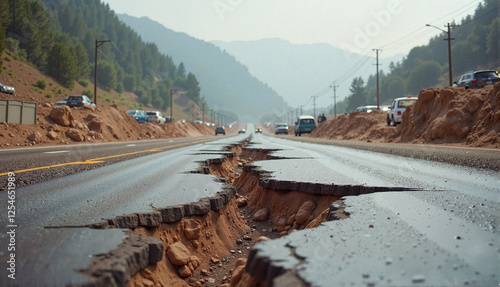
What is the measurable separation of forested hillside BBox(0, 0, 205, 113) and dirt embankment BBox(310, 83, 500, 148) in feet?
78.4

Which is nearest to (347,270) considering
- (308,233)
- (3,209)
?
(308,233)

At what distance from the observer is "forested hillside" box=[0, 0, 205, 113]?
78062 millimetres

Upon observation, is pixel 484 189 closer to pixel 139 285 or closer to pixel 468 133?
pixel 139 285

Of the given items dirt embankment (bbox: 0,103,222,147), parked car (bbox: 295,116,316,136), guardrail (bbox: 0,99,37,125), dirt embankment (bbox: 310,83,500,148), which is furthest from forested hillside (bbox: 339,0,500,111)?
guardrail (bbox: 0,99,37,125)

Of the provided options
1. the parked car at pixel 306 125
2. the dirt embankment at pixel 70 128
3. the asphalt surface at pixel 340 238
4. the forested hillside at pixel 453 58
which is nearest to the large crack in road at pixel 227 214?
the asphalt surface at pixel 340 238

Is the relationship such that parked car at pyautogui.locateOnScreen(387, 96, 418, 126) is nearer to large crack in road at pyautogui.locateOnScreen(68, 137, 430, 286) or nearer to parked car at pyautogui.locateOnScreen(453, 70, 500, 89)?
parked car at pyautogui.locateOnScreen(453, 70, 500, 89)

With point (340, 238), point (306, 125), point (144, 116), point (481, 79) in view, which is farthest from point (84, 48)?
point (340, 238)

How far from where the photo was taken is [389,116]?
29.9 metres

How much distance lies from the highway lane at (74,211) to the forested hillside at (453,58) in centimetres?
9469

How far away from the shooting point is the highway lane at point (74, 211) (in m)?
2.08

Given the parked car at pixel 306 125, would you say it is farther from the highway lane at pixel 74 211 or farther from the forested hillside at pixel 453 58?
the forested hillside at pixel 453 58

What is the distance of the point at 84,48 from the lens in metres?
101

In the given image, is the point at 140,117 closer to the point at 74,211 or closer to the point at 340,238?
the point at 74,211

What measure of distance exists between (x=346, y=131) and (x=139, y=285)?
37399 millimetres
